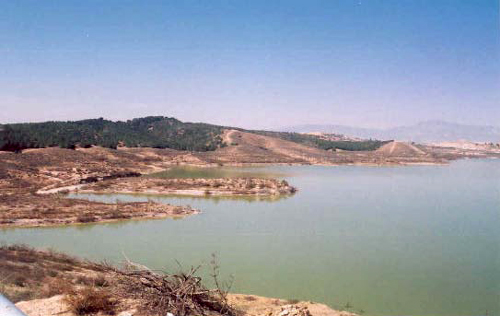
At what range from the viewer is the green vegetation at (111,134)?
201 ft

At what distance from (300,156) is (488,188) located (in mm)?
44685

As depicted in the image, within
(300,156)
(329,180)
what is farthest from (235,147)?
(329,180)

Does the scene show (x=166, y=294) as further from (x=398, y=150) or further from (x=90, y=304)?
(x=398, y=150)

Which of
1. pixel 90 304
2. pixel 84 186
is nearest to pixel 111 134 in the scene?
pixel 84 186

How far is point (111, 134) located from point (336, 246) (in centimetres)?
8029

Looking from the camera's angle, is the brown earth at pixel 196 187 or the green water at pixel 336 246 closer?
the green water at pixel 336 246

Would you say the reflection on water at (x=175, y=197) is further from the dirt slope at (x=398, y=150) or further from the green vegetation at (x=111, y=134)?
the dirt slope at (x=398, y=150)

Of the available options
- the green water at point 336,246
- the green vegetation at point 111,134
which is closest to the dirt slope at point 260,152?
the green vegetation at point 111,134

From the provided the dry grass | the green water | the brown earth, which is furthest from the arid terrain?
the dry grass

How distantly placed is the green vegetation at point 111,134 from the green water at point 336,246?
3246 centimetres

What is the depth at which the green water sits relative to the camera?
45.0 ft

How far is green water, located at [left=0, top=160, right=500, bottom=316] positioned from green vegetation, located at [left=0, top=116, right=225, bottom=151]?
32458 mm

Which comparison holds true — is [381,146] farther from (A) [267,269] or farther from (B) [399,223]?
(A) [267,269]

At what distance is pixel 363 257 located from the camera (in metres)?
18.1
